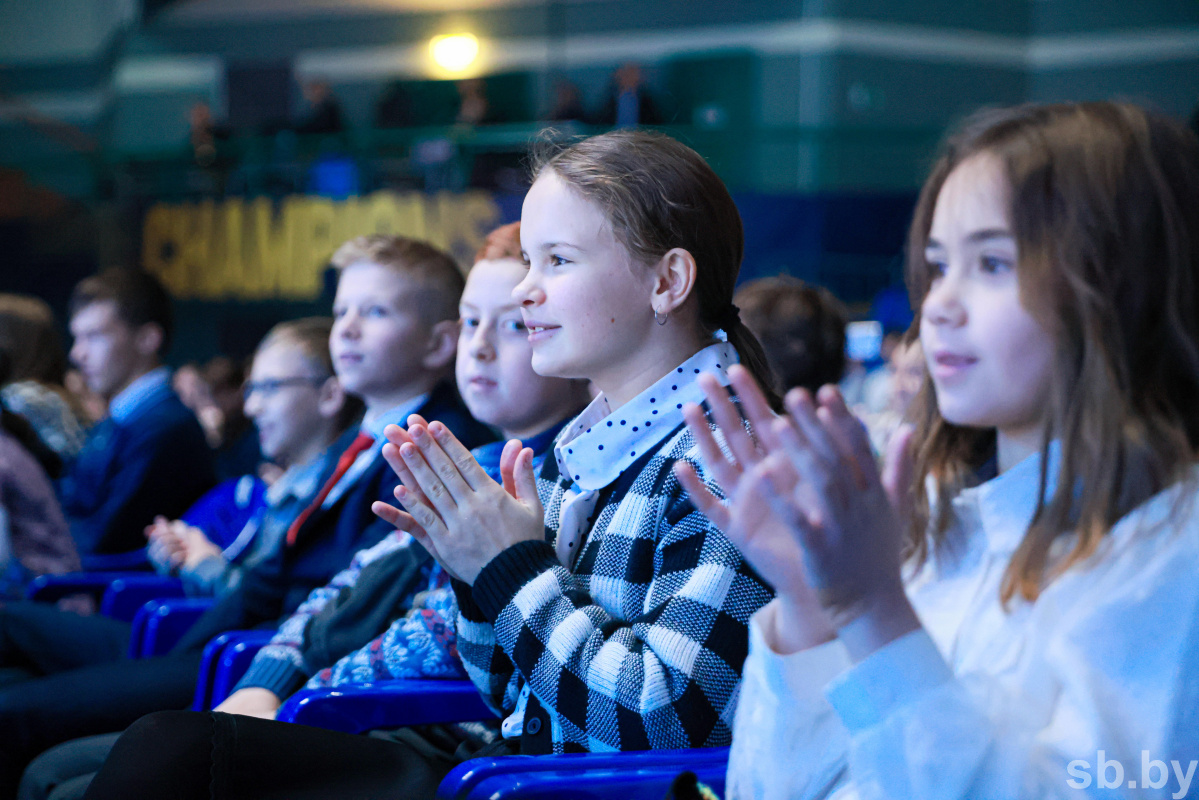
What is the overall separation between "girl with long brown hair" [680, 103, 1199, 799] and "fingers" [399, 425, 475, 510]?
452 mm

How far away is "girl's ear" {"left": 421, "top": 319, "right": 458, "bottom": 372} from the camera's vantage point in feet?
7.31

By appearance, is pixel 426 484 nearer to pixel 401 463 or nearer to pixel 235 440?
pixel 401 463

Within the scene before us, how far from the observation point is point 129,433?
3.47m

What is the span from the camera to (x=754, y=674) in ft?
3.11

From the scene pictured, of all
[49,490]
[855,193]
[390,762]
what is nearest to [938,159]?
[390,762]

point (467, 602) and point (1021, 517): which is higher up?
point (1021, 517)

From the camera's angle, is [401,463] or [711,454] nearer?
[711,454]

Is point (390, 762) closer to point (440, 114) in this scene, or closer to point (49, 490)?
point (49, 490)

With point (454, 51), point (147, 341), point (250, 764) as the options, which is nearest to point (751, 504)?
point (250, 764)

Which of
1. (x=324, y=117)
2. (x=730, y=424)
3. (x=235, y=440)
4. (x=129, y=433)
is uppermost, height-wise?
(x=324, y=117)

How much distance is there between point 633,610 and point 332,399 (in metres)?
1.63

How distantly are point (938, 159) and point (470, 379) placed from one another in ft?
3.26

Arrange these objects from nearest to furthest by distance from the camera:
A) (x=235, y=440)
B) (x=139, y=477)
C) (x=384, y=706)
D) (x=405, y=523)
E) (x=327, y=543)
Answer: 1. (x=405, y=523)
2. (x=384, y=706)
3. (x=327, y=543)
4. (x=139, y=477)
5. (x=235, y=440)

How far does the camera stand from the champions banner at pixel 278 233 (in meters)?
9.42
